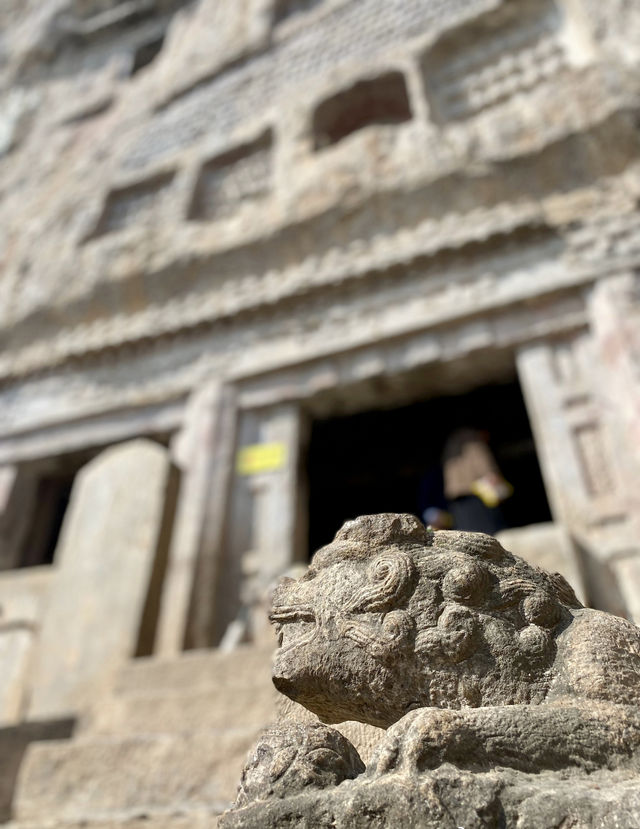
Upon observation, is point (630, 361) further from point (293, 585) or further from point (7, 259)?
point (7, 259)

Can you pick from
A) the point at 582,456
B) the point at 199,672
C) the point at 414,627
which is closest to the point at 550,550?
the point at 582,456

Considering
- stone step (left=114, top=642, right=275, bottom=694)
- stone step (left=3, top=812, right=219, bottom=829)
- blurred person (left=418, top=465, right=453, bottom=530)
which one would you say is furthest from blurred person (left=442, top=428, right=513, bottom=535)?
stone step (left=3, top=812, right=219, bottom=829)

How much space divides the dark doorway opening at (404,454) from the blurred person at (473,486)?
1758 mm

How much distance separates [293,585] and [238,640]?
2.75 m

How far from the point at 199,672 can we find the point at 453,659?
223 cm

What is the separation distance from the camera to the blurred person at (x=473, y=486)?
438 centimetres

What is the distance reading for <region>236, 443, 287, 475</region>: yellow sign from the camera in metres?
4.97

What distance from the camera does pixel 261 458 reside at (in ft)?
16.5

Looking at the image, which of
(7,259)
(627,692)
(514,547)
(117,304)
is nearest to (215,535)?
(514,547)

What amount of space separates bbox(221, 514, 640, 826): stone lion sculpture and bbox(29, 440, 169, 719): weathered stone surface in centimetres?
277

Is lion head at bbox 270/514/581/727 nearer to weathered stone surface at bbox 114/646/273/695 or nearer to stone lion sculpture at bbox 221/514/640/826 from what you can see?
stone lion sculpture at bbox 221/514/640/826

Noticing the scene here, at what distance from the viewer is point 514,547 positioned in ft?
10.8

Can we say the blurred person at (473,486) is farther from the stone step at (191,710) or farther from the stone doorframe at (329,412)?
the stone step at (191,710)

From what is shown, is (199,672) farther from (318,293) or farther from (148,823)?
(318,293)
